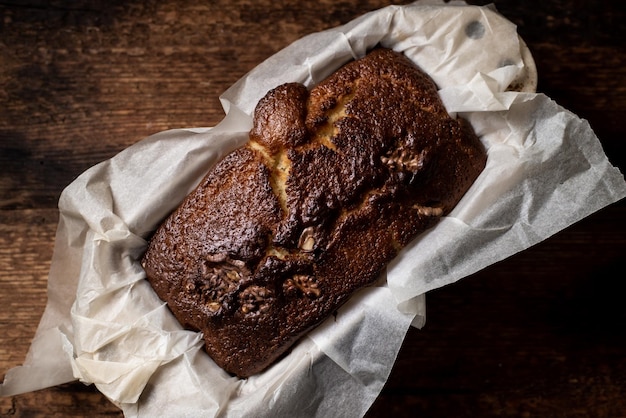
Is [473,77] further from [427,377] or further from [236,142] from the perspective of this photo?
[427,377]

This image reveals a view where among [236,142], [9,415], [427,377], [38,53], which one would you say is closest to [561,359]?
[427,377]

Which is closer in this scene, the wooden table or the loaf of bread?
the loaf of bread

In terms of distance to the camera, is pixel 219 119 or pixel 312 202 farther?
pixel 219 119

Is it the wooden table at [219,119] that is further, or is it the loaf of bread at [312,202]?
the wooden table at [219,119]
